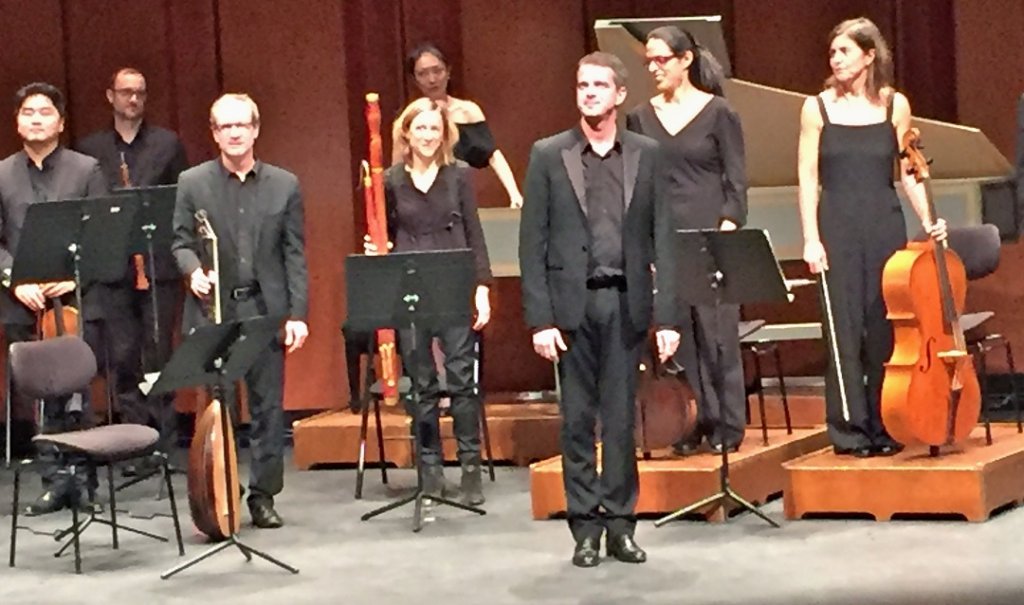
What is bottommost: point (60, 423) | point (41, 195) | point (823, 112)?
point (60, 423)

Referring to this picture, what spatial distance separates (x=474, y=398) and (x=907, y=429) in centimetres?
170

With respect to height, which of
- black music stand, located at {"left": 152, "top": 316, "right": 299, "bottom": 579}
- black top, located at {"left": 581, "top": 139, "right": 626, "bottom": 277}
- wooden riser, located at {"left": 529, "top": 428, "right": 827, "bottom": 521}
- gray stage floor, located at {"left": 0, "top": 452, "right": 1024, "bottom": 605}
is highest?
black top, located at {"left": 581, "top": 139, "right": 626, "bottom": 277}

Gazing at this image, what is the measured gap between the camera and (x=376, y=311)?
6246mm

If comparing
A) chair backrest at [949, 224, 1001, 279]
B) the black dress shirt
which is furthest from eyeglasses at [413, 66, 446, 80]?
chair backrest at [949, 224, 1001, 279]

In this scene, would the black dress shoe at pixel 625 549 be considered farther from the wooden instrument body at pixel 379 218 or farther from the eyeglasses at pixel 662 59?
the eyeglasses at pixel 662 59

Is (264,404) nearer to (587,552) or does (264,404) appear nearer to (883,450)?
(587,552)

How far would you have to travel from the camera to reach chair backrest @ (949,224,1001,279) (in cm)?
692

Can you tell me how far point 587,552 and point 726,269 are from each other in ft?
3.45

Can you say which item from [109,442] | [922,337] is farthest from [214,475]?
[922,337]

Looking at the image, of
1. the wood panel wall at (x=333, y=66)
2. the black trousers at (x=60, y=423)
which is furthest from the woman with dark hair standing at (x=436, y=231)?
the wood panel wall at (x=333, y=66)

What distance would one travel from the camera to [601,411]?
562 centimetres

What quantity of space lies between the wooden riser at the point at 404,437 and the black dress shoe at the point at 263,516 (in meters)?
1.34

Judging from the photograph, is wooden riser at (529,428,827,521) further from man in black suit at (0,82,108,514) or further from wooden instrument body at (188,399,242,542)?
man in black suit at (0,82,108,514)

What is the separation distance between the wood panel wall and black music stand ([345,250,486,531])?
2917mm
